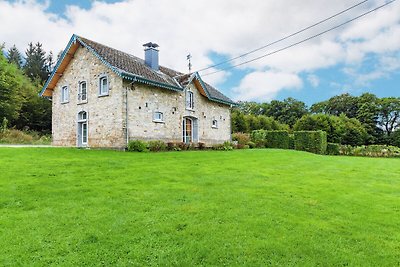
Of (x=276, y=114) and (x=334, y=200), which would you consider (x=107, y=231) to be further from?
(x=276, y=114)

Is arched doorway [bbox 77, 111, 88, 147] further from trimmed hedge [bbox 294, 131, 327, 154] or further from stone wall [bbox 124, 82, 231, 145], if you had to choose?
trimmed hedge [bbox 294, 131, 327, 154]

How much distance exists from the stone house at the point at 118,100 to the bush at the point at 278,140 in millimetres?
8228

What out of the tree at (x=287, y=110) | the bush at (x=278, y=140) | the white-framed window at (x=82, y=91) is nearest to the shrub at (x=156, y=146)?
the white-framed window at (x=82, y=91)

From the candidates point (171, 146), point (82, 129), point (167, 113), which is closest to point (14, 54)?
point (82, 129)

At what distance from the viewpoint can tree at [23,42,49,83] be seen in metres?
55.0

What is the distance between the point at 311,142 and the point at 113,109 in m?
18.7

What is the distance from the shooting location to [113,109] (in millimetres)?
17641

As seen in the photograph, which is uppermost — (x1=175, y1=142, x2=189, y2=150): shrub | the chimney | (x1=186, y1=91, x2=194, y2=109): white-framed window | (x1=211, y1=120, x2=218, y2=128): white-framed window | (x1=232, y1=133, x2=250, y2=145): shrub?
the chimney

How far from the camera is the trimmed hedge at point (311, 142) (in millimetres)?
27517

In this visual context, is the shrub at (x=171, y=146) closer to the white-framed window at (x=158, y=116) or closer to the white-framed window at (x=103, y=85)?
the white-framed window at (x=158, y=116)

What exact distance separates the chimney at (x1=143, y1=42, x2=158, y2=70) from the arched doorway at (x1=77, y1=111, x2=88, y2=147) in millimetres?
6074

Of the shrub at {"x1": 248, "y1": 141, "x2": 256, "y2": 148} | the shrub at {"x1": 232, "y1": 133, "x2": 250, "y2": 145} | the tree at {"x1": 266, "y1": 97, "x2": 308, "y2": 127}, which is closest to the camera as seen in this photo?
the shrub at {"x1": 232, "y1": 133, "x2": 250, "y2": 145}

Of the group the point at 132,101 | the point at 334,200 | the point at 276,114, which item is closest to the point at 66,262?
the point at 334,200

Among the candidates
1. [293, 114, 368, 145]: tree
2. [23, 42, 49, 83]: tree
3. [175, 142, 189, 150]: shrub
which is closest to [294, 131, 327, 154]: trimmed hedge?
[175, 142, 189, 150]: shrub
